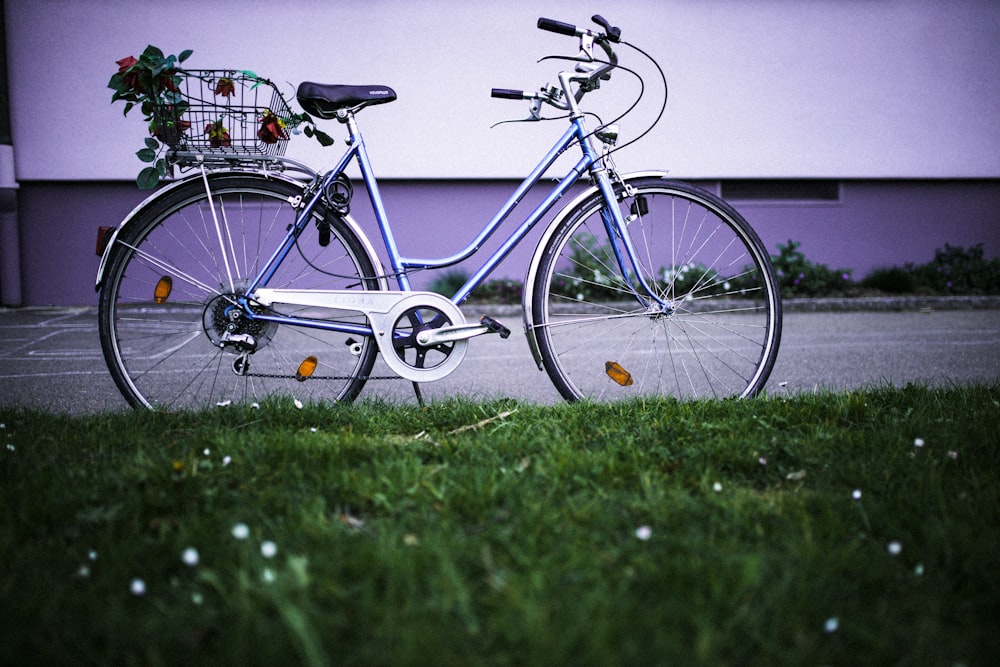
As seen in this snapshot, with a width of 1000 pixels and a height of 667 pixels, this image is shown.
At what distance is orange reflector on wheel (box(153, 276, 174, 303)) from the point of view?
3188 mm

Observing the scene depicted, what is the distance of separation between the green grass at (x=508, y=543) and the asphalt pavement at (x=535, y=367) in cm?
104

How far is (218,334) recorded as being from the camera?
315 centimetres

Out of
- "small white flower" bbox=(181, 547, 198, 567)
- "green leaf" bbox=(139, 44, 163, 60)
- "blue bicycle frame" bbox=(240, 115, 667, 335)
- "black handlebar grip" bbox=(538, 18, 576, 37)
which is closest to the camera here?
"small white flower" bbox=(181, 547, 198, 567)

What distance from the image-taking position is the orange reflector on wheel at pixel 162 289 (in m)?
3.19

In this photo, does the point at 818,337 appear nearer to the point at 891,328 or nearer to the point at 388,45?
the point at 891,328

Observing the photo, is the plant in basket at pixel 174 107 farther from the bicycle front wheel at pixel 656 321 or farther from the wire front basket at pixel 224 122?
the bicycle front wheel at pixel 656 321

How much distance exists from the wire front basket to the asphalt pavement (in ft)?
4.15

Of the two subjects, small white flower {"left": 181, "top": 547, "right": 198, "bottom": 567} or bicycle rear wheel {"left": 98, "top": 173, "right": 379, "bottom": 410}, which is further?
bicycle rear wheel {"left": 98, "top": 173, "right": 379, "bottom": 410}

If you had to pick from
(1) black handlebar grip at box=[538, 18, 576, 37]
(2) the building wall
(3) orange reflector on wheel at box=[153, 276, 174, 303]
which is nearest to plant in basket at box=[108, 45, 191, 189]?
(3) orange reflector on wheel at box=[153, 276, 174, 303]

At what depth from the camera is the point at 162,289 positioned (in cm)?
320

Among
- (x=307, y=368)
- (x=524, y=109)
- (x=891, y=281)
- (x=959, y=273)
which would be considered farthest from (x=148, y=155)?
(x=959, y=273)

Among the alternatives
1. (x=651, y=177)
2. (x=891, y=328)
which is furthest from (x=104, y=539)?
(x=891, y=328)

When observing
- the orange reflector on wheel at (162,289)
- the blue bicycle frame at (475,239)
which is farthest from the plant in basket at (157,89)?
the blue bicycle frame at (475,239)

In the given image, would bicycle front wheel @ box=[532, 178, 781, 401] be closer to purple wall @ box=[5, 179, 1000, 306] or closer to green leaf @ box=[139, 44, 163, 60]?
green leaf @ box=[139, 44, 163, 60]
